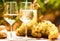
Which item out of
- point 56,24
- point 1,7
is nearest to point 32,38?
point 56,24

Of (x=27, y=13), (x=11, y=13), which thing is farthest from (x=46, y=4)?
(x=11, y=13)

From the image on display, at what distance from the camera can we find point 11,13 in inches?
53.8

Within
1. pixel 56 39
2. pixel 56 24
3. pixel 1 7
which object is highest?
pixel 1 7

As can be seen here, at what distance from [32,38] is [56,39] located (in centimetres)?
17

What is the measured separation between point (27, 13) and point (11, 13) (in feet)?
→ 0.36

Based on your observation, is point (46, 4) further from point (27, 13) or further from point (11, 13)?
point (11, 13)

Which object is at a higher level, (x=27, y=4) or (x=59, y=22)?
(x=27, y=4)

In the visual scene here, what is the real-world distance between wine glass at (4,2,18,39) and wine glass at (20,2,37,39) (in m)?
0.05

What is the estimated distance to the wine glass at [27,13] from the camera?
54.8 inches

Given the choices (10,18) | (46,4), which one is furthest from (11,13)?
(46,4)

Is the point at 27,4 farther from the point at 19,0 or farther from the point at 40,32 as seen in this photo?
the point at 40,32

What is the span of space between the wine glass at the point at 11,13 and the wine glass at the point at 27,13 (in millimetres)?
50

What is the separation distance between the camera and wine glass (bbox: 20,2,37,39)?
1392 millimetres

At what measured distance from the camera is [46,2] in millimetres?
1440
